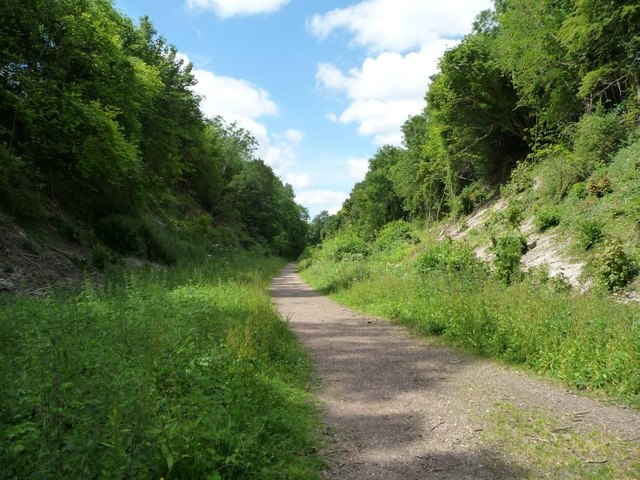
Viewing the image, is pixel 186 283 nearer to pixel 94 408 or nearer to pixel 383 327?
pixel 383 327

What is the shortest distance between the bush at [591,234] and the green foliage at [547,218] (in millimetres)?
2674

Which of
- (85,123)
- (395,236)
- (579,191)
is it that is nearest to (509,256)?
(579,191)

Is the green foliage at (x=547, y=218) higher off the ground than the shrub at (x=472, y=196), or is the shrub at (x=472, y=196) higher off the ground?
the shrub at (x=472, y=196)

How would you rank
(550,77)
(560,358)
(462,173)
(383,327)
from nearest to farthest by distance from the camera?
(560,358)
(383,327)
(550,77)
(462,173)

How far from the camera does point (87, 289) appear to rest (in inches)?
339

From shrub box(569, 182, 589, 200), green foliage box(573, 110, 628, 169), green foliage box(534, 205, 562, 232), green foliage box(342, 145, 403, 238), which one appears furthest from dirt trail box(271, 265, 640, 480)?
green foliage box(342, 145, 403, 238)

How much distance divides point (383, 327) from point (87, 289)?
6.42m

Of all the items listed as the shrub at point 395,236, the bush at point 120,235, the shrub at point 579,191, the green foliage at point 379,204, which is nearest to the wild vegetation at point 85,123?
the bush at point 120,235

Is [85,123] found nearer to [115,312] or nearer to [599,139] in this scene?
[115,312]

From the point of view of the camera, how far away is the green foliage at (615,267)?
28.6 ft

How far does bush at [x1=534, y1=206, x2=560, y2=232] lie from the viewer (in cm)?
1334

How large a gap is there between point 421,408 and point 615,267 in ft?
20.7

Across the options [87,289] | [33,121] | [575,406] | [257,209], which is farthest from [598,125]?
[257,209]

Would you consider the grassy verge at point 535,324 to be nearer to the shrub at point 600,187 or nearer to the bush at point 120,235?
the shrub at point 600,187
